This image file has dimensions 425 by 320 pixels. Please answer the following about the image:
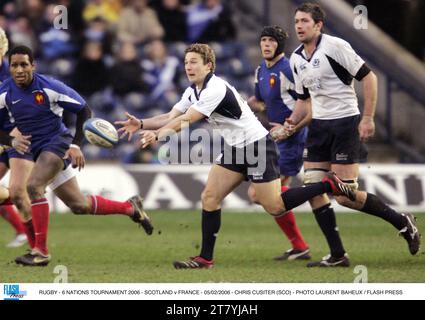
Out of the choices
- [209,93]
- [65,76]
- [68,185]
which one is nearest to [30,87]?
[68,185]

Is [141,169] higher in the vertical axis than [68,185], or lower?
lower

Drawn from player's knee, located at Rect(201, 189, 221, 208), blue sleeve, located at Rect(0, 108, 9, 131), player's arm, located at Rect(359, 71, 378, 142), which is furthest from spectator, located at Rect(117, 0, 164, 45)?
player's arm, located at Rect(359, 71, 378, 142)

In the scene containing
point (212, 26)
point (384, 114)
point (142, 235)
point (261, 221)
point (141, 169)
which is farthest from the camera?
point (212, 26)

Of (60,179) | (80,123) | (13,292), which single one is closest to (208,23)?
(80,123)

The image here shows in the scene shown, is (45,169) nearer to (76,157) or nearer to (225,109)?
(76,157)

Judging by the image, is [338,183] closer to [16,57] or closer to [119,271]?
[119,271]

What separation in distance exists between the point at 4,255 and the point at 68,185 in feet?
3.79

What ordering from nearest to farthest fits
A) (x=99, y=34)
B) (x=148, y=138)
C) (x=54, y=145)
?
1. (x=148, y=138)
2. (x=54, y=145)
3. (x=99, y=34)

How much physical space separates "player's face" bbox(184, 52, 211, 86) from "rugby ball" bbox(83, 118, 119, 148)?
841 millimetres

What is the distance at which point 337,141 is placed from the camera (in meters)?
8.48

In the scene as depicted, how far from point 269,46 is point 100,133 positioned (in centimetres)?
187

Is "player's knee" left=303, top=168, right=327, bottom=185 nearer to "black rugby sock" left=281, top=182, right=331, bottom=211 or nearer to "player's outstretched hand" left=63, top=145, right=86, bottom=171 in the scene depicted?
"black rugby sock" left=281, top=182, right=331, bottom=211

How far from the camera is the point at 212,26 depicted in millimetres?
15703

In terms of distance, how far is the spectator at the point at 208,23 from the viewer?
51.5 feet
